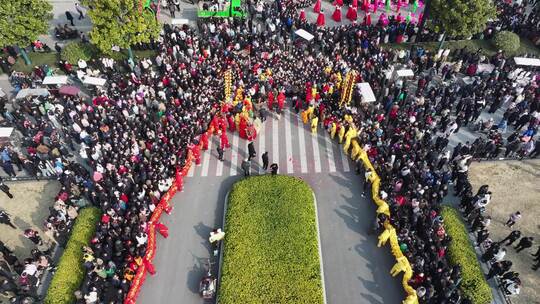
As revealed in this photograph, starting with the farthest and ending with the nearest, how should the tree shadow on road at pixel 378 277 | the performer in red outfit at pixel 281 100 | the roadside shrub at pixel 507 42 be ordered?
the roadside shrub at pixel 507 42 → the performer in red outfit at pixel 281 100 → the tree shadow on road at pixel 378 277

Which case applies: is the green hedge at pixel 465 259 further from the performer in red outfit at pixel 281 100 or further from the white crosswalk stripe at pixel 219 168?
the white crosswalk stripe at pixel 219 168

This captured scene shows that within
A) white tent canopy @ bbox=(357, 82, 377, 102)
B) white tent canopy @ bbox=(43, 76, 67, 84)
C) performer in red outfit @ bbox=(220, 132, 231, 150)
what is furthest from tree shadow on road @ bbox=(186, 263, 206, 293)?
white tent canopy @ bbox=(43, 76, 67, 84)

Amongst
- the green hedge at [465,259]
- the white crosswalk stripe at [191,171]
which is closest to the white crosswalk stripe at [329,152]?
the green hedge at [465,259]

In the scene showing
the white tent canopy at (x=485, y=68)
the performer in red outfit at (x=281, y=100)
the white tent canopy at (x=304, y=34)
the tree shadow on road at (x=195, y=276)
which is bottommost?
the tree shadow on road at (x=195, y=276)

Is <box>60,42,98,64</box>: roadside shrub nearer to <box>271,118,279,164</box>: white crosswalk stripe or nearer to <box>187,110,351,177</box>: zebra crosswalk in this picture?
<box>187,110,351,177</box>: zebra crosswalk

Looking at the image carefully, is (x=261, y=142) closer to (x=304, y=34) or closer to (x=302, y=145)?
(x=302, y=145)

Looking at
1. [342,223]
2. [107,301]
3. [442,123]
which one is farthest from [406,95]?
[107,301]

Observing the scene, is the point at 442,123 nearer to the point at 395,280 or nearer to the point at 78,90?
the point at 395,280

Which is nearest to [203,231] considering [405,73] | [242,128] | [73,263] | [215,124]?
[73,263]
